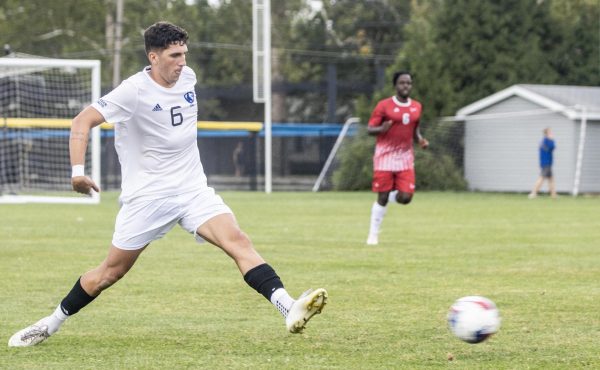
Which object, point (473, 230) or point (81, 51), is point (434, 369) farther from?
point (81, 51)

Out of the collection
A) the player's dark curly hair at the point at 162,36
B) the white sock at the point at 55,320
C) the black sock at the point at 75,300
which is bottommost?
the white sock at the point at 55,320

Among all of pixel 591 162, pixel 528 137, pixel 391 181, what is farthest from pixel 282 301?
pixel 528 137

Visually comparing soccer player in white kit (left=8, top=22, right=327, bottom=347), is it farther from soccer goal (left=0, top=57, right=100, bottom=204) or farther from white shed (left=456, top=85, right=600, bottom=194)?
white shed (left=456, top=85, right=600, bottom=194)

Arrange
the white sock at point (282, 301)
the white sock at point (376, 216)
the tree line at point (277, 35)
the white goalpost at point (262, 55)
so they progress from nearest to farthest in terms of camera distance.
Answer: the white sock at point (282, 301)
the white sock at point (376, 216)
the white goalpost at point (262, 55)
the tree line at point (277, 35)

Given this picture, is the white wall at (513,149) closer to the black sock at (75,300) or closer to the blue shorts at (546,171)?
the blue shorts at (546,171)

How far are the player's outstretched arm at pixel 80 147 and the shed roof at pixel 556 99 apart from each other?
93.2 feet

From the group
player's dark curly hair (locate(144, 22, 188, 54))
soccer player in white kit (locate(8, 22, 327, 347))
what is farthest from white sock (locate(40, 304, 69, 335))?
player's dark curly hair (locate(144, 22, 188, 54))

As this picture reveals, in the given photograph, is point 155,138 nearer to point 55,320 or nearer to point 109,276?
point 109,276

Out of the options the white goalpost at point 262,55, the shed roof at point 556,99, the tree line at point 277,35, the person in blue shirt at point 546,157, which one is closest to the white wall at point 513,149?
the shed roof at point 556,99

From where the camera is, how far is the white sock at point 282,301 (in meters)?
7.02

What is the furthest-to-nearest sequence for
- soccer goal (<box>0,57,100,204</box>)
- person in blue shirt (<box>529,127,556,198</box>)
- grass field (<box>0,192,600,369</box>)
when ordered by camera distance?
person in blue shirt (<box>529,127,556,198</box>) < soccer goal (<box>0,57,100,204</box>) < grass field (<box>0,192,600,369</box>)

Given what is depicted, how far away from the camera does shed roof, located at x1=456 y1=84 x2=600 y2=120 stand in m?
34.2

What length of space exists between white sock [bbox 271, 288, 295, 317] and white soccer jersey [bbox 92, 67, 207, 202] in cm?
86

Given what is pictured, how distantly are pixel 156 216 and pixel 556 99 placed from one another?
2917 centimetres
